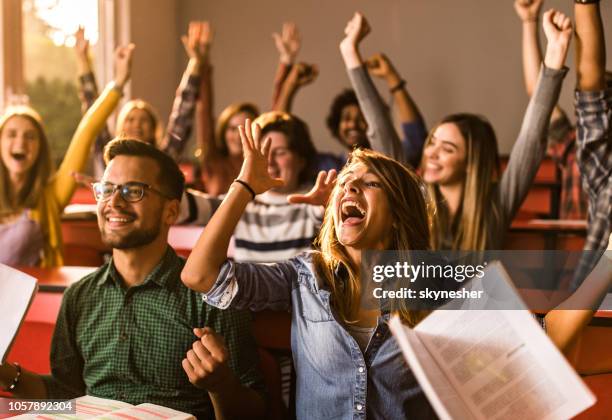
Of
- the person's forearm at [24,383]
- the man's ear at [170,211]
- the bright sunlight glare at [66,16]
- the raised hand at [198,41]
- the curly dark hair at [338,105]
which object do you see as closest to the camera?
the person's forearm at [24,383]

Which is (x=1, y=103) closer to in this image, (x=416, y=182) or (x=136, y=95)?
(x=136, y=95)

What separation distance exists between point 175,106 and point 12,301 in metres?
2.08

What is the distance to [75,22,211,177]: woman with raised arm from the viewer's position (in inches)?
121

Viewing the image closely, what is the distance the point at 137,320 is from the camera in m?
1.50

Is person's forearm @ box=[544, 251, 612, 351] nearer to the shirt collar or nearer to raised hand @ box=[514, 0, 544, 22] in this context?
the shirt collar

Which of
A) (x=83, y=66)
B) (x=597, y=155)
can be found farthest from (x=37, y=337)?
(x=83, y=66)

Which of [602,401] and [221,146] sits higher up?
[221,146]

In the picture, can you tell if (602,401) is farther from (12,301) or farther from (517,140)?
(12,301)

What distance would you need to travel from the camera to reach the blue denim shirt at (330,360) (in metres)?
1.26

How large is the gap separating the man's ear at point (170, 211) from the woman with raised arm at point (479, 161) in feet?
2.30

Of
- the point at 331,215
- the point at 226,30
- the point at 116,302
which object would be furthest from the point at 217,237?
the point at 226,30

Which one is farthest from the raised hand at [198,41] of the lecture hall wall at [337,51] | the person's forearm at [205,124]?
the lecture hall wall at [337,51]

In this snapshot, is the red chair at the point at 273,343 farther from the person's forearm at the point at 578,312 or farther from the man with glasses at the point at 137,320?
the person's forearm at the point at 578,312

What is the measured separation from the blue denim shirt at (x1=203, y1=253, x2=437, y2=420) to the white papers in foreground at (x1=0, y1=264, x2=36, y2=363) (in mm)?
312
